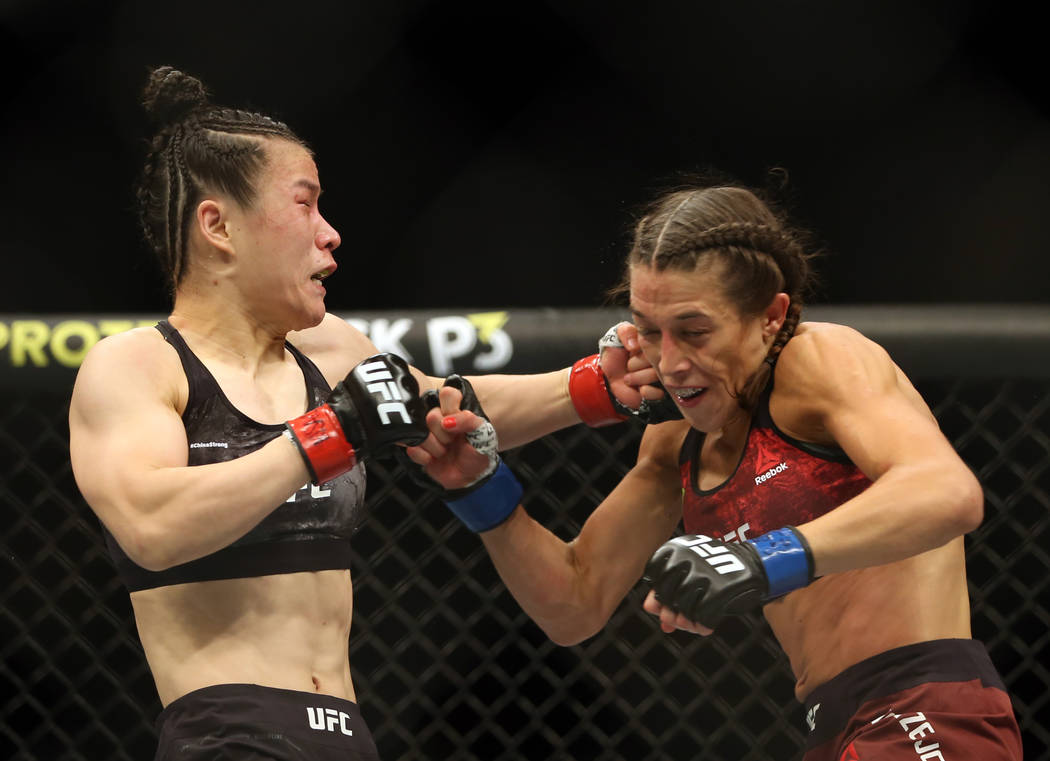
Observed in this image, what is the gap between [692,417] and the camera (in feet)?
5.03

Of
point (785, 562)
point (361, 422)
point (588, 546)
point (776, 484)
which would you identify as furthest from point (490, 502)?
point (785, 562)

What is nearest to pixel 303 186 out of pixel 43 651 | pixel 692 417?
pixel 692 417

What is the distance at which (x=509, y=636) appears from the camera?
2137 millimetres

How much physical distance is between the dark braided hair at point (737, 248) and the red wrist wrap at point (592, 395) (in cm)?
25

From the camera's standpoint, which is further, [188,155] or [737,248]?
[188,155]

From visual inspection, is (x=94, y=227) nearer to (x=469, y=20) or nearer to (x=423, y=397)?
(x=469, y=20)

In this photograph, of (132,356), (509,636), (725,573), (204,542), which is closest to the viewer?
(725,573)

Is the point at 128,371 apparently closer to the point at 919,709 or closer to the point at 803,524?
the point at 803,524

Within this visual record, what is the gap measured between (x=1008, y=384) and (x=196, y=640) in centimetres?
131

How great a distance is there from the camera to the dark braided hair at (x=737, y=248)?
1461 mm

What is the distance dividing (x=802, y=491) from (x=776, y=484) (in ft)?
0.10

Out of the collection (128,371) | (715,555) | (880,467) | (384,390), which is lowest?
(128,371)

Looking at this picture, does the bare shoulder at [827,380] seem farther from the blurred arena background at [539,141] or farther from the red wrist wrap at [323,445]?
the blurred arena background at [539,141]

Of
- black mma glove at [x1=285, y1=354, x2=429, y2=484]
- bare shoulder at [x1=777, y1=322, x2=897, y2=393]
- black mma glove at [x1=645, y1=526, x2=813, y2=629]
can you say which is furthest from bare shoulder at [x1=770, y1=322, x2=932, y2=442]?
black mma glove at [x1=285, y1=354, x2=429, y2=484]
